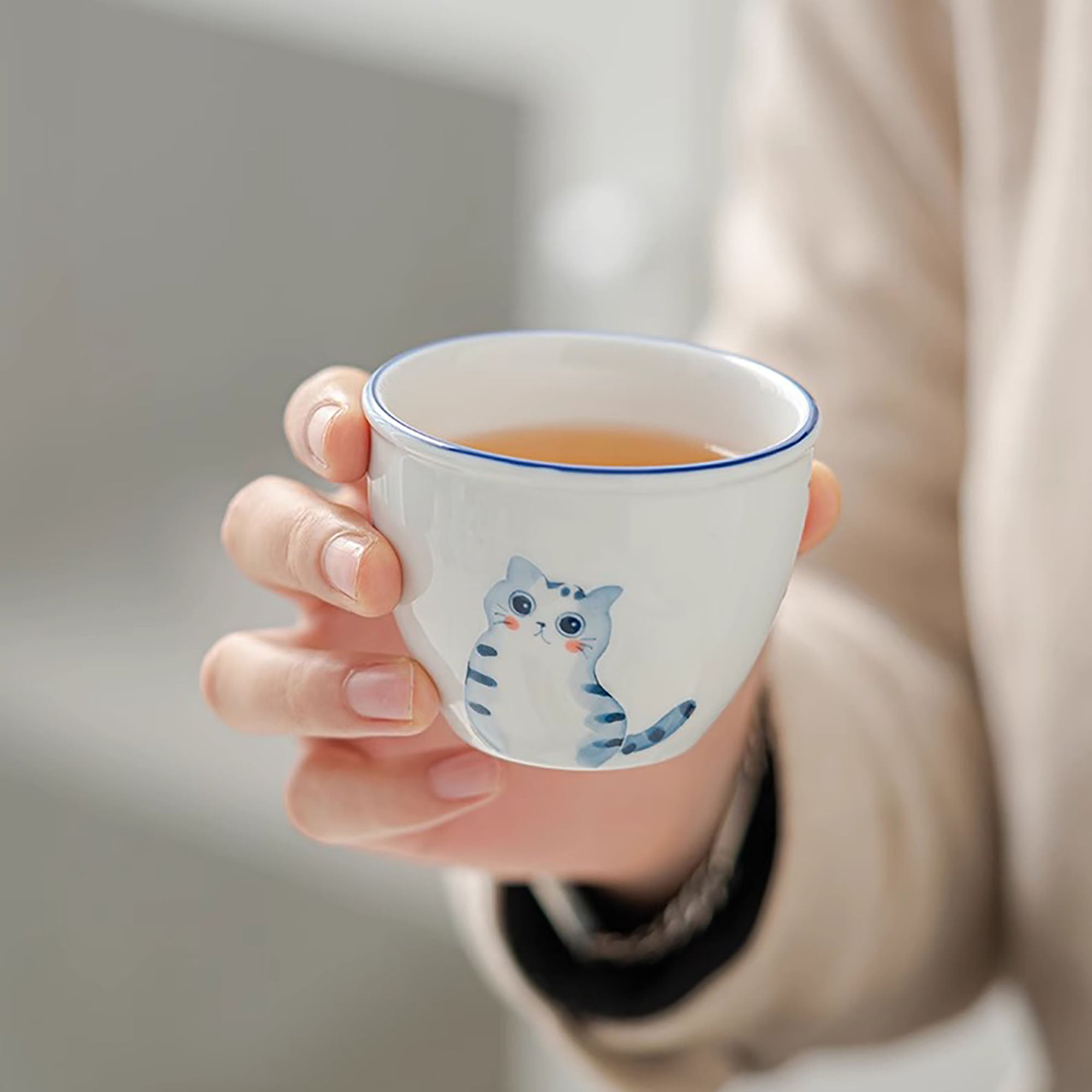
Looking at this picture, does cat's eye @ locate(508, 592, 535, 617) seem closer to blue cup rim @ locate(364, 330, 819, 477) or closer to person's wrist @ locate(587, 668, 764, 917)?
blue cup rim @ locate(364, 330, 819, 477)

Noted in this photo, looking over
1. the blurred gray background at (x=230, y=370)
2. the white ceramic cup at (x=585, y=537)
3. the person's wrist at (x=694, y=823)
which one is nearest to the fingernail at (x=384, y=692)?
the white ceramic cup at (x=585, y=537)

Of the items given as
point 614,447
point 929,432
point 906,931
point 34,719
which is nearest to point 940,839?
point 906,931

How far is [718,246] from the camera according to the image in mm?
895

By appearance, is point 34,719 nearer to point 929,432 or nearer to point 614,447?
point 929,432

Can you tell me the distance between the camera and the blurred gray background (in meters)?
1.41

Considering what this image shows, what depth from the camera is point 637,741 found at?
42cm

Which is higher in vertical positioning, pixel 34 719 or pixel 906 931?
pixel 906 931

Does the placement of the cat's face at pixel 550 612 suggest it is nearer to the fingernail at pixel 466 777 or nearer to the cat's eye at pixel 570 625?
the cat's eye at pixel 570 625

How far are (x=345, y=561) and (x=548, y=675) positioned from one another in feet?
0.22

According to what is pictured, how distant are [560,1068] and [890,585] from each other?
1036mm

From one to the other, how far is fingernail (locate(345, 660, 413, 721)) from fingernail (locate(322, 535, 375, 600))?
30mm

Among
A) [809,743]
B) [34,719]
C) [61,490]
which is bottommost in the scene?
[34,719]

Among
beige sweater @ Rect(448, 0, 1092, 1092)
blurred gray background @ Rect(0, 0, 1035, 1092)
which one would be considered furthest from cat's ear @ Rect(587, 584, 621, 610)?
blurred gray background @ Rect(0, 0, 1035, 1092)

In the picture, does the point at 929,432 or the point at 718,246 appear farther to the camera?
the point at 718,246
